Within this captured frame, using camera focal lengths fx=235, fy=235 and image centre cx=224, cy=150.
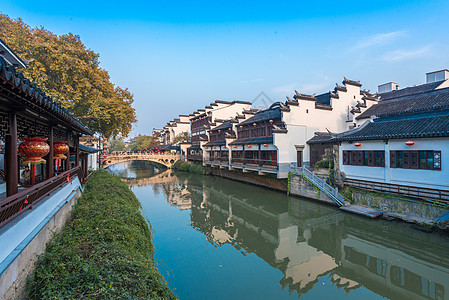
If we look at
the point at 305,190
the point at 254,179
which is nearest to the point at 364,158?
the point at 305,190

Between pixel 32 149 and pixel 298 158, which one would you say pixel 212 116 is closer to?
pixel 298 158

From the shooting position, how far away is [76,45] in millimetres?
19719

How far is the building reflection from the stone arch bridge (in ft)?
85.7

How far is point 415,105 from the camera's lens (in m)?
17.0

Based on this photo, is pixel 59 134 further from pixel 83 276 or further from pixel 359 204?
pixel 359 204

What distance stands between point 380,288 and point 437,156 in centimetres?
820

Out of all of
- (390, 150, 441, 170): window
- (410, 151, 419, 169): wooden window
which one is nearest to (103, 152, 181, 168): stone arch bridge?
(390, 150, 441, 170): window

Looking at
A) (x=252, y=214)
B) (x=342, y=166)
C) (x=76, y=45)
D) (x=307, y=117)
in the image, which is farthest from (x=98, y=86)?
(x=342, y=166)

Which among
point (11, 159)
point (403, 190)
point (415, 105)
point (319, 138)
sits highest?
point (415, 105)

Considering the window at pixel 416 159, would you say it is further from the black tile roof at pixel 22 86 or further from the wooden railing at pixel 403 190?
the black tile roof at pixel 22 86

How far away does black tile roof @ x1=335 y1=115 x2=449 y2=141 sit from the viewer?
11.9 meters

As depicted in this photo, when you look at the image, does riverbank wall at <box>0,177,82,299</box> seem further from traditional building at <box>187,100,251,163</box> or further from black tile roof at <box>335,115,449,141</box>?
traditional building at <box>187,100,251,163</box>

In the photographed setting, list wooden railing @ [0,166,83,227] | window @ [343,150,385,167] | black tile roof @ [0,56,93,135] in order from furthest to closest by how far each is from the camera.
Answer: window @ [343,150,385,167], wooden railing @ [0,166,83,227], black tile roof @ [0,56,93,135]

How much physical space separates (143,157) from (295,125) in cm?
2839
